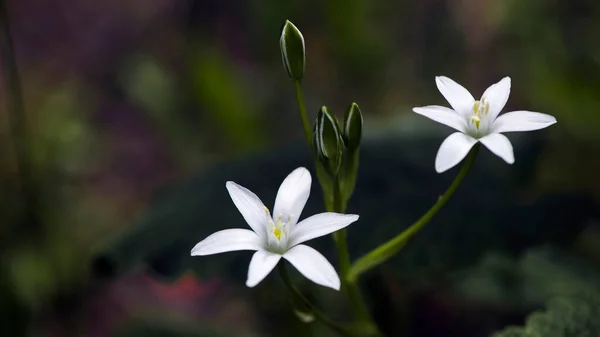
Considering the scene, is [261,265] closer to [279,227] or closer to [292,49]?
[279,227]

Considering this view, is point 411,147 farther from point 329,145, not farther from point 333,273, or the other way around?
point 333,273

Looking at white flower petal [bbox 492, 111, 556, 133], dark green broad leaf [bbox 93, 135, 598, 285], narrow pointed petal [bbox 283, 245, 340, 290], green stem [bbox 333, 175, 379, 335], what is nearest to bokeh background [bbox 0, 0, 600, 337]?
dark green broad leaf [bbox 93, 135, 598, 285]

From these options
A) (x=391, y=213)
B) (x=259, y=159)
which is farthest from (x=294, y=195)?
(x=259, y=159)

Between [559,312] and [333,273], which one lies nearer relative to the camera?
[333,273]

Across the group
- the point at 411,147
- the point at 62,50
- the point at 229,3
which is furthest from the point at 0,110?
the point at 411,147

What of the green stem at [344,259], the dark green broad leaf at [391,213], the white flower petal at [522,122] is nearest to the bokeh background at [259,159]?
the dark green broad leaf at [391,213]

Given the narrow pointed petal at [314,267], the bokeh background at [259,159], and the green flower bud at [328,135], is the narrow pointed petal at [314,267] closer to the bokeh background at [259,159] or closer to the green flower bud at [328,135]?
the green flower bud at [328,135]
